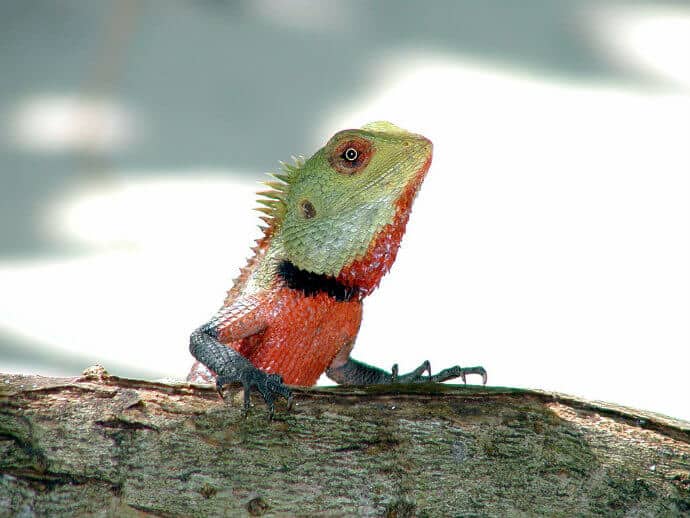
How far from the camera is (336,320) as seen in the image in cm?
411

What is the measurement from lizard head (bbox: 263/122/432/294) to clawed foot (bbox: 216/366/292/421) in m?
1.04

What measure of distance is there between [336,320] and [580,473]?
1.65 metres

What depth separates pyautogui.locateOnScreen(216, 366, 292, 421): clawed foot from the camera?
2895 mm

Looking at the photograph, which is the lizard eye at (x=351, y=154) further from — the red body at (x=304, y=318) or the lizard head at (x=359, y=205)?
the red body at (x=304, y=318)

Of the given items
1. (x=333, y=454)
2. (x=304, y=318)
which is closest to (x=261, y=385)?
(x=333, y=454)

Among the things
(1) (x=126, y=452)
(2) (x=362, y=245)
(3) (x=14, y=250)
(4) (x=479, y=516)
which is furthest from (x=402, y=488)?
(3) (x=14, y=250)

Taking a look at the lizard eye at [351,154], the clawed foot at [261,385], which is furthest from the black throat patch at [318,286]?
the clawed foot at [261,385]

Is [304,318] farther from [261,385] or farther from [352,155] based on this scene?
[261,385]

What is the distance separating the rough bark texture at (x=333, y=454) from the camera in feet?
8.69

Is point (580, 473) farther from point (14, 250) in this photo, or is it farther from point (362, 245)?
point (14, 250)

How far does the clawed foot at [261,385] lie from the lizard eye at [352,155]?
4.36 ft

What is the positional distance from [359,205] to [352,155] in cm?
25

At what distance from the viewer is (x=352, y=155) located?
404cm

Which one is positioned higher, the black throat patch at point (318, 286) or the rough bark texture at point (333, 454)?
the black throat patch at point (318, 286)
